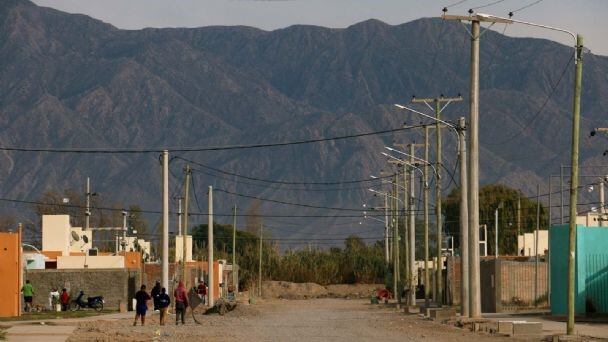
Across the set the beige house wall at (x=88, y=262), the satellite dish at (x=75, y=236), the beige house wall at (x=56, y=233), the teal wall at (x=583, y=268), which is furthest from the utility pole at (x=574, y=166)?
the satellite dish at (x=75, y=236)

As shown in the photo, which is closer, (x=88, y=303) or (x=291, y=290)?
(x=88, y=303)

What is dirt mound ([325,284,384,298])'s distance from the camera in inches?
5433

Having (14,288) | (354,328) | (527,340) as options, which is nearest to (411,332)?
(354,328)

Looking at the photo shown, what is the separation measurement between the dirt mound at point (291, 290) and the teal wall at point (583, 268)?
246 ft

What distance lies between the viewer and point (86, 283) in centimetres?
7844

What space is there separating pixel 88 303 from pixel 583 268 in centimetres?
2638

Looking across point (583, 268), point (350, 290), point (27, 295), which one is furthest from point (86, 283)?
point (350, 290)

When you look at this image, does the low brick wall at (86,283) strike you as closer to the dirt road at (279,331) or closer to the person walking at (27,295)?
the person walking at (27,295)

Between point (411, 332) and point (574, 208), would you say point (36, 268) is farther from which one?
point (574, 208)

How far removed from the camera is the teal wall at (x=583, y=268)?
193 feet

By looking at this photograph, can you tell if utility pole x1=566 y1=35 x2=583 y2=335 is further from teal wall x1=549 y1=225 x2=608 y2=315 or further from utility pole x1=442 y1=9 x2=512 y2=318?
teal wall x1=549 y1=225 x2=608 y2=315

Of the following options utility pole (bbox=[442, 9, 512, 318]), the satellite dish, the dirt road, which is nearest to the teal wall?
the dirt road

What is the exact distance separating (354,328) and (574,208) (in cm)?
1157

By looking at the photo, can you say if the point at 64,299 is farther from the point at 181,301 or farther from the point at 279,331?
the point at 279,331
